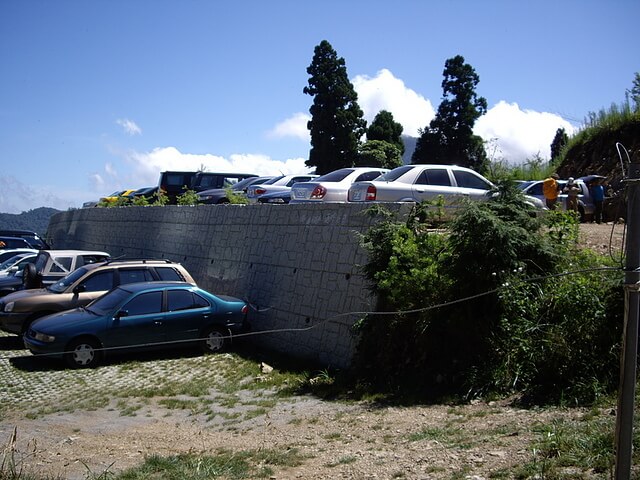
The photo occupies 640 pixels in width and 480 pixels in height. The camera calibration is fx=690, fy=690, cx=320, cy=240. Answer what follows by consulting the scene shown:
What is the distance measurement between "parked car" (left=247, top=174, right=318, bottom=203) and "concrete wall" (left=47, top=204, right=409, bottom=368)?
9.42 ft

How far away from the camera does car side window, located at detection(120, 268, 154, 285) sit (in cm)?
1576

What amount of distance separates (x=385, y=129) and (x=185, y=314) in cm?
2945

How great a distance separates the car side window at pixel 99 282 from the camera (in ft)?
51.1

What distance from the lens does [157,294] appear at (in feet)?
46.3

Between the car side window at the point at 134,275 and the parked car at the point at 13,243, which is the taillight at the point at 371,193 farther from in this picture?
the parked car at the point at 13,243

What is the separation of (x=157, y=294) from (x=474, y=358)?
6.93 meters

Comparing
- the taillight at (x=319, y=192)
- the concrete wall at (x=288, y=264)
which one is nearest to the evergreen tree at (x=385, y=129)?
the concrete wall at (x=288, y=264)

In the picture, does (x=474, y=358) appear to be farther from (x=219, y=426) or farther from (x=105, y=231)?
(x=105, y=231)

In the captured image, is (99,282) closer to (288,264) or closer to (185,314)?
(185,314)

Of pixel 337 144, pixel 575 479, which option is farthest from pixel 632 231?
pixel 337 144

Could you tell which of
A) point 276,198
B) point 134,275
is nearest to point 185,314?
point 134,275

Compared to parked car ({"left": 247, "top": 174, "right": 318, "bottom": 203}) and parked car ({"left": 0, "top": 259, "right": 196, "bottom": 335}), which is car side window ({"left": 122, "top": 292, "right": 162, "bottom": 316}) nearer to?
parked car ({"left": 0, "top": 259, "right": 196, "bottom": 335})

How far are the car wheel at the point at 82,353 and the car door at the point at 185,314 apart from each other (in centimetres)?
143

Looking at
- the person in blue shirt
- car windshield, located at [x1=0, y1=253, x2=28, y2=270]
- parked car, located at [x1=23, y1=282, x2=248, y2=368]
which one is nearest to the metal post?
parked car, located at [x1=23, y1=282, x2=248, y2=368]
